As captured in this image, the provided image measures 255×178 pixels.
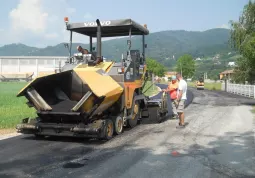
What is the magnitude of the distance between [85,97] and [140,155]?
1.85 m

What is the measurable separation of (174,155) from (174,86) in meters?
5.66

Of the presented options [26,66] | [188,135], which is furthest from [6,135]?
[26,66]

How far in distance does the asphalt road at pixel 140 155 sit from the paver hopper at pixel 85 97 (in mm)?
384

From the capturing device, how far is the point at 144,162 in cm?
612

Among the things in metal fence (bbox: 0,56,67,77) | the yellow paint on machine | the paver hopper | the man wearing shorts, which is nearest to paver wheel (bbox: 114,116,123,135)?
the paver hopper

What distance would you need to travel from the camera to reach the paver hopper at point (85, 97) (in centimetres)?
764

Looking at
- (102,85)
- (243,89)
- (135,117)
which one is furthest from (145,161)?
(243,89)

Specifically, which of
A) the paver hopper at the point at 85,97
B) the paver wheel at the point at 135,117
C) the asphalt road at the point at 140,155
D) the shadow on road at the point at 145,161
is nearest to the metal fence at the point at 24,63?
the paver wheel at the point at 135,117

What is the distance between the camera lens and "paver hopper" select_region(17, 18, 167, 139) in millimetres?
7641

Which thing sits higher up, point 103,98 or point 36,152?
point 103,98

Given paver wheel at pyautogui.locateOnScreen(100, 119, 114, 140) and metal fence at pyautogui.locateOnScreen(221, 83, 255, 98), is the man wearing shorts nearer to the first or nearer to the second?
paver wheel at pyautogui.locateOnScreen(100, 119, 114, 140)

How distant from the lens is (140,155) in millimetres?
6684

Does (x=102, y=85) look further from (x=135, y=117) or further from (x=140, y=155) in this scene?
(x=135, y=117)

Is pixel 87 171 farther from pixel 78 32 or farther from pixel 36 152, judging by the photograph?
pixel 78 32
